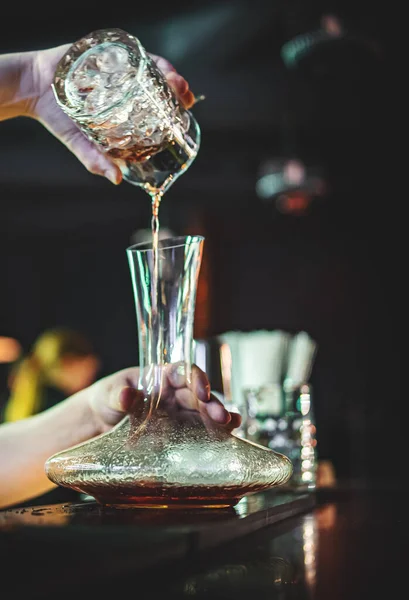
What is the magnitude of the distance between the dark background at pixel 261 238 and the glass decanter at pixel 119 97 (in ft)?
10.2

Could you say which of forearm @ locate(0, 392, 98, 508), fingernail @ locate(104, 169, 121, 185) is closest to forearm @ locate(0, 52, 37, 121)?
fingernail @ locate(104, 169, 121, 185)

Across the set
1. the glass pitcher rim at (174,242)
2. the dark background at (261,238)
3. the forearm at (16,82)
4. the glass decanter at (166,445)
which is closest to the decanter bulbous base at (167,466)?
the glass decanter at (166,445)

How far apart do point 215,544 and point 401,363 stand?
4.68 metres

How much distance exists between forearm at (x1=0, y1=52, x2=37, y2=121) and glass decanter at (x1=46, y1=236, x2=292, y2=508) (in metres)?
0.27

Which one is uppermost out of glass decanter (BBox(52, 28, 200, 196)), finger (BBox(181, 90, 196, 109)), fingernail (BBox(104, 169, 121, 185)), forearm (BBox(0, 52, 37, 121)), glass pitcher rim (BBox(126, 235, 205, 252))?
forearm (BBox(0, 52, 37, 121))

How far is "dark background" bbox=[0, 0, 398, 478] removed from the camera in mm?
4188

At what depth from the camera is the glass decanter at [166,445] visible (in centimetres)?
58

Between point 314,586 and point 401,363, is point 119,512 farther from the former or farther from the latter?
point 401,363

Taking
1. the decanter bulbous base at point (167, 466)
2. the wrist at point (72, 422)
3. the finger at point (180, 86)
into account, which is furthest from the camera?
the wrist at point (72, 422)

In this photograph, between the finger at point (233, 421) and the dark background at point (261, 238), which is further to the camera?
the dark background at point (261, 238)

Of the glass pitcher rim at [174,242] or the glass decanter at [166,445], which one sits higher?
the glass pitcher rim at [174,242]

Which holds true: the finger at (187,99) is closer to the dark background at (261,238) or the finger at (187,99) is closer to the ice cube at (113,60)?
the ice cube at (113,60)

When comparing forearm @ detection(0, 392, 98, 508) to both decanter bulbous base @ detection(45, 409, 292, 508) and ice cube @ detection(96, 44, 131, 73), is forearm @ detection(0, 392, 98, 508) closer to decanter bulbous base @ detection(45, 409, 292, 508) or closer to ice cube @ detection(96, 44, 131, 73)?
decanter bulbous base @ detection(45, 409, 292, 508)

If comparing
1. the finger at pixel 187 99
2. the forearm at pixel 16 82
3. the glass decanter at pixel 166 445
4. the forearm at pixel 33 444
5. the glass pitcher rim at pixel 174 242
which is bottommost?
the forearm at pixel 33 444
